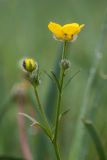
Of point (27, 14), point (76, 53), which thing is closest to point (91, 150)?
point (76, 53)

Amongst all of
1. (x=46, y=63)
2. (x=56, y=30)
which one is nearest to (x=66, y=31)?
(x=56, y=30)

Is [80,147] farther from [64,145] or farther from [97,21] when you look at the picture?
[97,21]

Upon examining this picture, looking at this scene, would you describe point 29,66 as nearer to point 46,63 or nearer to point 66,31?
point 66,31

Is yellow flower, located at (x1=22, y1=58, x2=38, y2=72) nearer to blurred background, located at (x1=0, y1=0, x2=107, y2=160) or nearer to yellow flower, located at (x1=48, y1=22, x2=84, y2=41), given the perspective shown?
yellow flower, located at (x1=48, y1=22, x2=84, y2=41)

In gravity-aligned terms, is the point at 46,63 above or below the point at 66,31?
below

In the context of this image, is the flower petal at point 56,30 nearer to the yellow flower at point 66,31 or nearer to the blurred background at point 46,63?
the yellow flower at point 66,31

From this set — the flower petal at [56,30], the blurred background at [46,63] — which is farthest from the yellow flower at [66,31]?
the blurred background at [46,63]

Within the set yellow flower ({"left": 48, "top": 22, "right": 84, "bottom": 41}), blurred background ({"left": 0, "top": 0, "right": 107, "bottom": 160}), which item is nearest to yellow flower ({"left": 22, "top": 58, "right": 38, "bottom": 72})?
yellow flower ({"left": 48, "top": 22, "right": 84, "bottom": 41})

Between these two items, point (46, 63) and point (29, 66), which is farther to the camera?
point (46, 63)

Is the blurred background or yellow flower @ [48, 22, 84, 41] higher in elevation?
yellow flower @ [48, 22, 84, 41]
